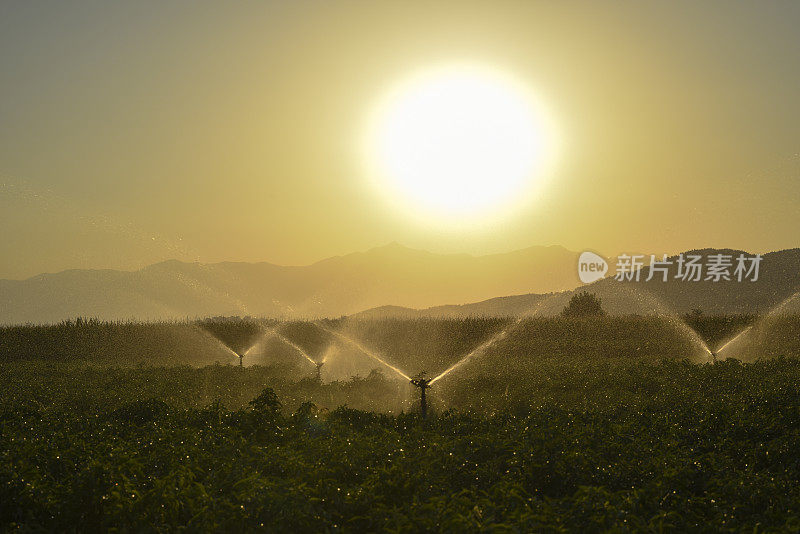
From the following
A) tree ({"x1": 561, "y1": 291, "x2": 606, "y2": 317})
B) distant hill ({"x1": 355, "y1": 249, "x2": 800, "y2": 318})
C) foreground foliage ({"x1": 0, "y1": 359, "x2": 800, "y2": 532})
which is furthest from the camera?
distant hill ({"x1": 355, "y1": 249, "x2": 800, "y2": 318})

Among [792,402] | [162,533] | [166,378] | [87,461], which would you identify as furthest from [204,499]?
[166,378]

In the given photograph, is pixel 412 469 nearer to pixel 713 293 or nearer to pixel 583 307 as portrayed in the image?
pixel 583 307

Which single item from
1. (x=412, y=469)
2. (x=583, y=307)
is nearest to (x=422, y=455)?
(x=412, y=469)

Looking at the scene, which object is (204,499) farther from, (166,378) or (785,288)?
(785,288)

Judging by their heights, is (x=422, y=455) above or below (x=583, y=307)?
below

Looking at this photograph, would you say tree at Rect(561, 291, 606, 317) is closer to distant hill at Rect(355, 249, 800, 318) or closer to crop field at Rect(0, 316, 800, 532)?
distant hill at Rect(355, 249, 800, 318)

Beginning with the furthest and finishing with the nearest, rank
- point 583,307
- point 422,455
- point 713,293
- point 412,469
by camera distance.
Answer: point 713,293
point 583,307
point 422,455
point 412,469

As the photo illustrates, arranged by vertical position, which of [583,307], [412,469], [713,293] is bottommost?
[412,469]

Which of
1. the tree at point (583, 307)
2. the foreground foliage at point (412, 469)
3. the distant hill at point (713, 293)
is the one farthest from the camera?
A: the distant hill at point (713, 293)

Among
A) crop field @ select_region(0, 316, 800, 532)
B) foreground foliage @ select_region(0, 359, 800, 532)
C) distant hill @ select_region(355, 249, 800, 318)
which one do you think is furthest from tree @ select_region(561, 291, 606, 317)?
foreground foliage @ select_region(0, 359, 800, 532)

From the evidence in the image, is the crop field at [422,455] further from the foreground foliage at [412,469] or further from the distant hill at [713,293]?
the distant hill at [713,293]

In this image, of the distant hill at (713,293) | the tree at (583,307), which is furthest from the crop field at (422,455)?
the distant hill at (713,293)

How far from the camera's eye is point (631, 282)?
166m

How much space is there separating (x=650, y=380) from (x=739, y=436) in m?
7.75
